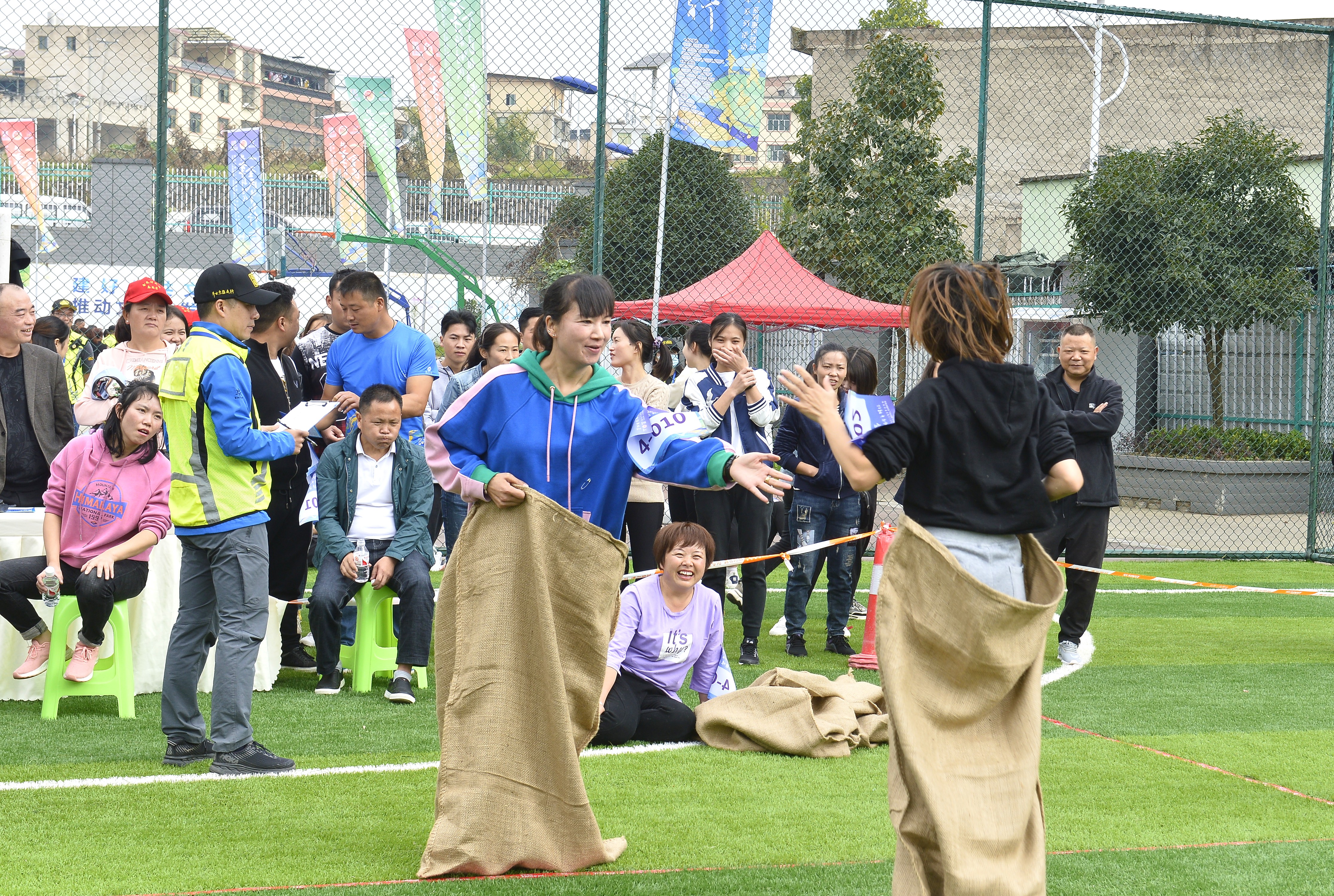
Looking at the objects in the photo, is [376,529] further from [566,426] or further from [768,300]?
[768,300]

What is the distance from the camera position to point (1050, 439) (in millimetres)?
3605

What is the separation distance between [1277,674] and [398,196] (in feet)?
33.4

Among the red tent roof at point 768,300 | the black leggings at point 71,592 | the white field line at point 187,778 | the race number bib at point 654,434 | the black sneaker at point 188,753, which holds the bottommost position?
the white field line at point 187,778

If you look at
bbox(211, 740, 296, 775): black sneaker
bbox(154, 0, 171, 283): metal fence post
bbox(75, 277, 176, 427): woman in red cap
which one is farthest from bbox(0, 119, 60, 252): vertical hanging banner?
bbox(211, 740, 296, 775): black sneaker

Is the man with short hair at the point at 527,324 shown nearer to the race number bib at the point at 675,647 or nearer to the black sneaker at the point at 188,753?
the race number bib at the point at 675,647

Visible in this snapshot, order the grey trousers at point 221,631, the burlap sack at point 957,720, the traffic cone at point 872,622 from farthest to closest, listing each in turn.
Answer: the traffic cone at point 872,622 < the grey trousers at point 221,631 < the burlap sack at point 957,720

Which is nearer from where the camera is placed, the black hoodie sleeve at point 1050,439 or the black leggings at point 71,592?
the black hoodie sleeve at point 1050,439

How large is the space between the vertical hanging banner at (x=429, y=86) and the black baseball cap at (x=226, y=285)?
5483mm

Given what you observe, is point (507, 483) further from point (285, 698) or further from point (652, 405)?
point (652, 405)

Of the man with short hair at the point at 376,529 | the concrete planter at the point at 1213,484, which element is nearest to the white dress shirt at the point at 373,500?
the man with short hair at the point at 376,529

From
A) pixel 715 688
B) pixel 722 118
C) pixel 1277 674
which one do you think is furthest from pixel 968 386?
pixel 722 118

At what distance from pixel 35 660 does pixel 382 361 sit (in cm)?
214

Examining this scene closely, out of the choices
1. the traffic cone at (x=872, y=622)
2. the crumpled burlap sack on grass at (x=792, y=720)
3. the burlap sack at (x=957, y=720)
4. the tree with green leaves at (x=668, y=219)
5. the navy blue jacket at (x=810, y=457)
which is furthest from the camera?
the tree with green leaves at (x=668, y=219)

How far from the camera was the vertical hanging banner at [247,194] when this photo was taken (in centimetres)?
1309
